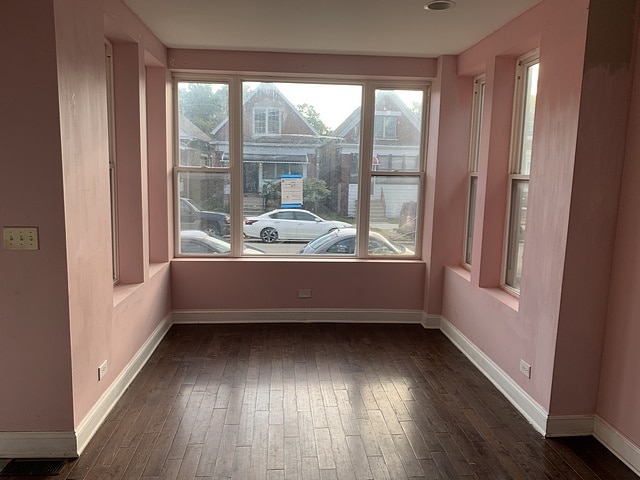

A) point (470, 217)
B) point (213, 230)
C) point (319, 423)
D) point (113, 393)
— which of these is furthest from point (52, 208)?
point (470, 217)

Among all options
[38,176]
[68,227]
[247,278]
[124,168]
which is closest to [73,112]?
[38,176]

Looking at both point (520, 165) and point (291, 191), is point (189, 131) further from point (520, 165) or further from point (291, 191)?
point (520, 165)

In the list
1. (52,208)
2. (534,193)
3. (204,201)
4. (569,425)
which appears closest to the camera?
(52,208)

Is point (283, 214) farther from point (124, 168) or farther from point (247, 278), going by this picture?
point (124, 168)

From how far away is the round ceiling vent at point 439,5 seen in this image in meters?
2.96

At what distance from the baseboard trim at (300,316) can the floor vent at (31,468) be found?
2.28 metres

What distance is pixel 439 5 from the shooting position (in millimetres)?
3029

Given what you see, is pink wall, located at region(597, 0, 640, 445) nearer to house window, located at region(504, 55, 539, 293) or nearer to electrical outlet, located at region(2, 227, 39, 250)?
house window, located at region(504, 55, 539, 293)

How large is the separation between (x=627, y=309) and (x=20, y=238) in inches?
126

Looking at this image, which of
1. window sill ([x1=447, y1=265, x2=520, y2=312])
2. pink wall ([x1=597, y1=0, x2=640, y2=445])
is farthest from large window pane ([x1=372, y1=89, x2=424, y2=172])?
pink wall ([x1=597, y1=0, x2=640, y2=445])

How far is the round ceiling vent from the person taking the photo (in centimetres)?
296

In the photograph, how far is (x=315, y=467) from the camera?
8.11 ft

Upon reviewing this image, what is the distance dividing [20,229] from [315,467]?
75.9 inches

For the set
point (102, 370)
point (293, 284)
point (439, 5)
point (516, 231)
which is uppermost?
point (439, 5)
